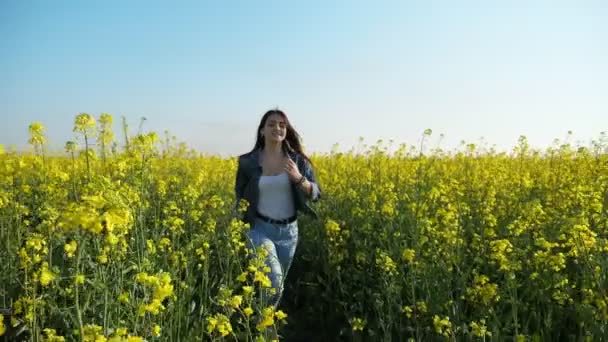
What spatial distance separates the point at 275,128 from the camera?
3.91 meters

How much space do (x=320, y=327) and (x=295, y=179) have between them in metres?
1.19

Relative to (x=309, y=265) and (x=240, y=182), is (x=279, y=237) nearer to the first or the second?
(x=240, y=182)

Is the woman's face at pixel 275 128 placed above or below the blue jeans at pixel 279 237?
above

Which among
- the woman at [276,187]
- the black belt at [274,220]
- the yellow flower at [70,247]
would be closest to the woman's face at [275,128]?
the woman at [276,187]

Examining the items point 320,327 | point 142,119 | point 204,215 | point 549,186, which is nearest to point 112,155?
point 142,119

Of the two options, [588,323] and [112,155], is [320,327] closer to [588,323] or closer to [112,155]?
[588,323]

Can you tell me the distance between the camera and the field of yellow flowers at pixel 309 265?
7.88 ft

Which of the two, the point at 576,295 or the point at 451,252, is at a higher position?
the point at 451,252

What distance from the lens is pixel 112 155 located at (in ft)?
14.6

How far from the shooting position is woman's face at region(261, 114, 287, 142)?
154 inches

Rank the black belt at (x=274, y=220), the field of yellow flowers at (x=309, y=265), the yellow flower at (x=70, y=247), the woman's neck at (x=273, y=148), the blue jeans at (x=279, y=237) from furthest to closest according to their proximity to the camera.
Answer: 1. the woman's neck at (x=273, y=148)
2. the black belt at (x=274, y=220)
3. the blue jeans at (x=279, y=237)
4. the field of yellow flowers at (x=309, y=265)
5. the yellow flower at (x=70, y=247)

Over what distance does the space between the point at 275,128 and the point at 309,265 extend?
1504 mm

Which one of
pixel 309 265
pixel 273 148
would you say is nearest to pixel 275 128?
pixel 273 148

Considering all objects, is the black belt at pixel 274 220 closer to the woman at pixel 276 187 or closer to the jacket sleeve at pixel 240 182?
the woman at pixel 276 187
